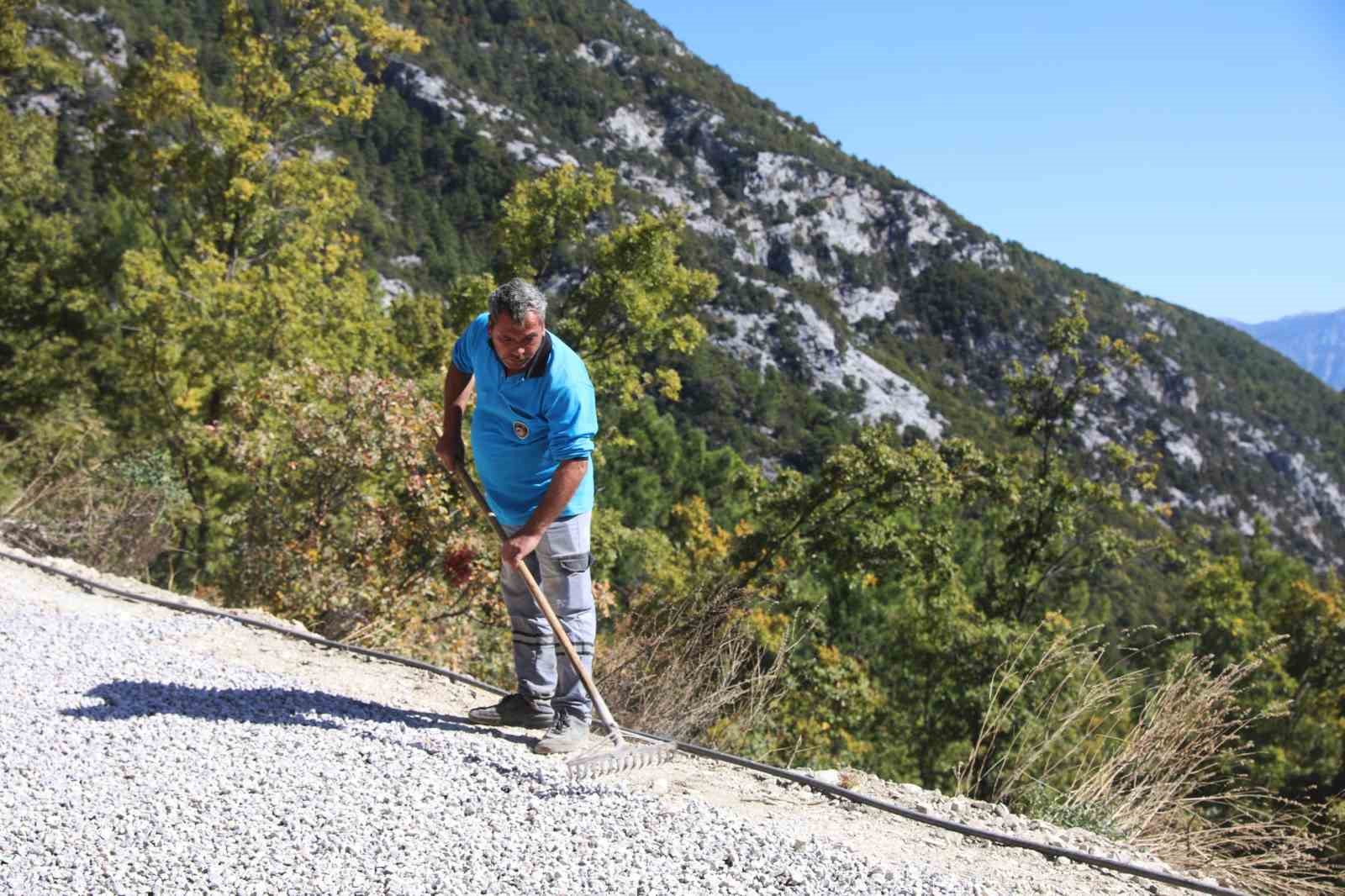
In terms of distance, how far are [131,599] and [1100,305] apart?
535ft

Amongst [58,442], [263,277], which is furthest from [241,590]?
[263,277]

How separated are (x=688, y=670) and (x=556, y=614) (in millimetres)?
1320

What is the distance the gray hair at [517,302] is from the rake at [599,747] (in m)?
0.92

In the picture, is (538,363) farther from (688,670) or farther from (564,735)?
(688,670)

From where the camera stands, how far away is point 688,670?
520cm

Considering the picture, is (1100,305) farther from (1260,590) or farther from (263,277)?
(263,277)

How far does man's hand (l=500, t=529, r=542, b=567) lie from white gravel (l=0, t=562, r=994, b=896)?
0.79 m

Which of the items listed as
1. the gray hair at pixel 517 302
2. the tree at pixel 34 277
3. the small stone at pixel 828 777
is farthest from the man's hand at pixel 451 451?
the tree at pixel 34 277

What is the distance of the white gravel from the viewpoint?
2928mm

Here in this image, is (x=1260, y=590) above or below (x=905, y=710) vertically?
above

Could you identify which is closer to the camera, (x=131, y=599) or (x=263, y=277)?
(x=131, y=599)

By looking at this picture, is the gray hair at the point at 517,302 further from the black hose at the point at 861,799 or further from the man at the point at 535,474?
the black hose at the point at 861,799

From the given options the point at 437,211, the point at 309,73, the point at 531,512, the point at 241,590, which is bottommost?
the point at 241,590

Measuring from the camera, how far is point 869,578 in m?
16.1
